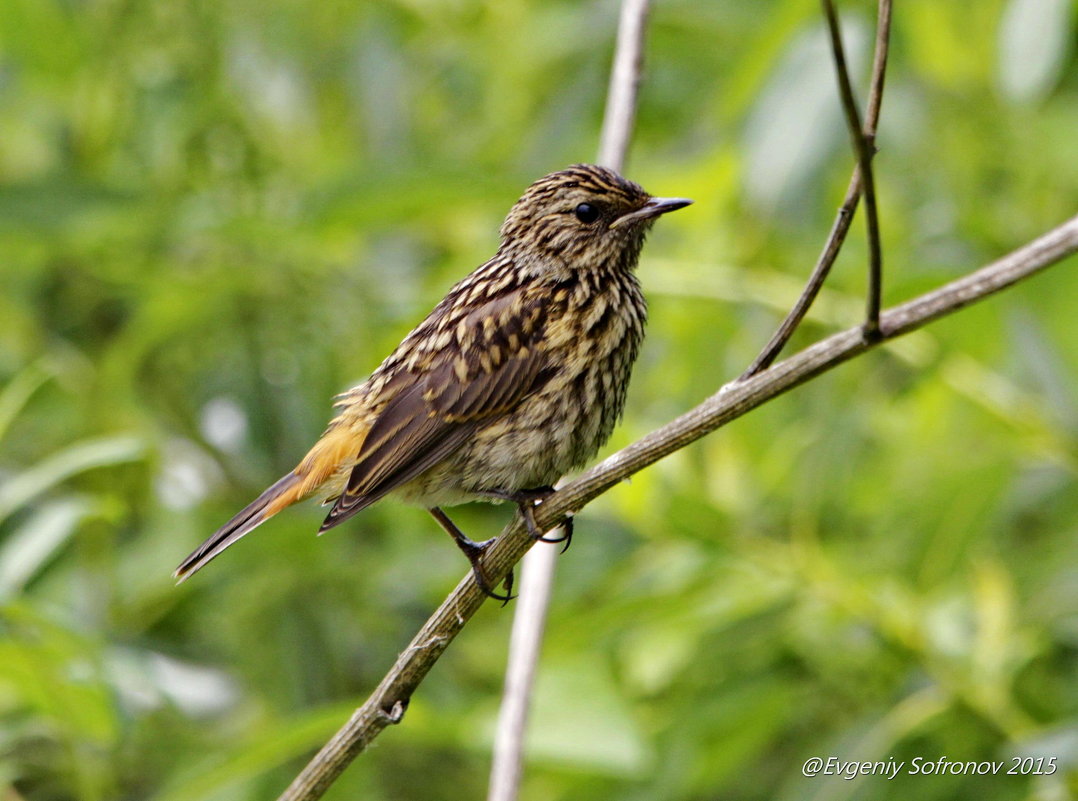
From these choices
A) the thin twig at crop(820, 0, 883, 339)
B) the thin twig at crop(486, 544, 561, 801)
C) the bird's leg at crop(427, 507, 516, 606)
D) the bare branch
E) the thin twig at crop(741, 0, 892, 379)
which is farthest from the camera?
the bare branch

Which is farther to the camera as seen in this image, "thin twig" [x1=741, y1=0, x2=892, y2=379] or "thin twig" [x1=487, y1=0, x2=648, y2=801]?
"thin twig" [x1=487, y1=0, x2=648, y2=801]

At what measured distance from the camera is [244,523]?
3.56 m

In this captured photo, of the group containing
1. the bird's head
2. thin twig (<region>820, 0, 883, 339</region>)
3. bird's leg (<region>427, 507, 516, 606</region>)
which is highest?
the bird's head

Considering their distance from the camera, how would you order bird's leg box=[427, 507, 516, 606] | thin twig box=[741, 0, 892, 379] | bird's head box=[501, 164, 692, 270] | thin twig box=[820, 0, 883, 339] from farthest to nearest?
1. bird's head box=[501, 164, 692, 270]
2. bird's leg box=[427, 507, 516, 606]
3. thin twig box=[741, 0, 892, 379]
4. thin twig box=[820, 0, 883, 339]

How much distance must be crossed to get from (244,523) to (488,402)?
0.70 m

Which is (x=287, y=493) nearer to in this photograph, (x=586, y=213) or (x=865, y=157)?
(x=586, y=213)

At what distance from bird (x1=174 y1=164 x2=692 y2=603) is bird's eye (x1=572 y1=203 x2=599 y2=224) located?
0.24 feet

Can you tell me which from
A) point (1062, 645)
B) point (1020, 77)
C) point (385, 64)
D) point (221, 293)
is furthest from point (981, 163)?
point (221, 293)

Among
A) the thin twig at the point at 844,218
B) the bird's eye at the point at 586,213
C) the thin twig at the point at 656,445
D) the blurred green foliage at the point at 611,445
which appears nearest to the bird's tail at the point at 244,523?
the blurred green foliage at the point at 611,445

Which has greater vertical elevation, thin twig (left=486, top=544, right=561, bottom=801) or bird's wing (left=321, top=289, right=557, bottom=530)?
bird's wing (left=321, top=289, right=557, bottom=530)

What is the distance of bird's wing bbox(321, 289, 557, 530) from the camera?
353cm

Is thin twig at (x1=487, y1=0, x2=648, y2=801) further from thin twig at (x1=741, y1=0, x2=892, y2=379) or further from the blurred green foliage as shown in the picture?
thin twig at (x1=741, y1=0, x2=892, y2=379)

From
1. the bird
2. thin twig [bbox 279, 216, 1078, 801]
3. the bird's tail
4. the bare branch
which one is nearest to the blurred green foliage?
the bird's tail

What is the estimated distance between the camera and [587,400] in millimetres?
3574
